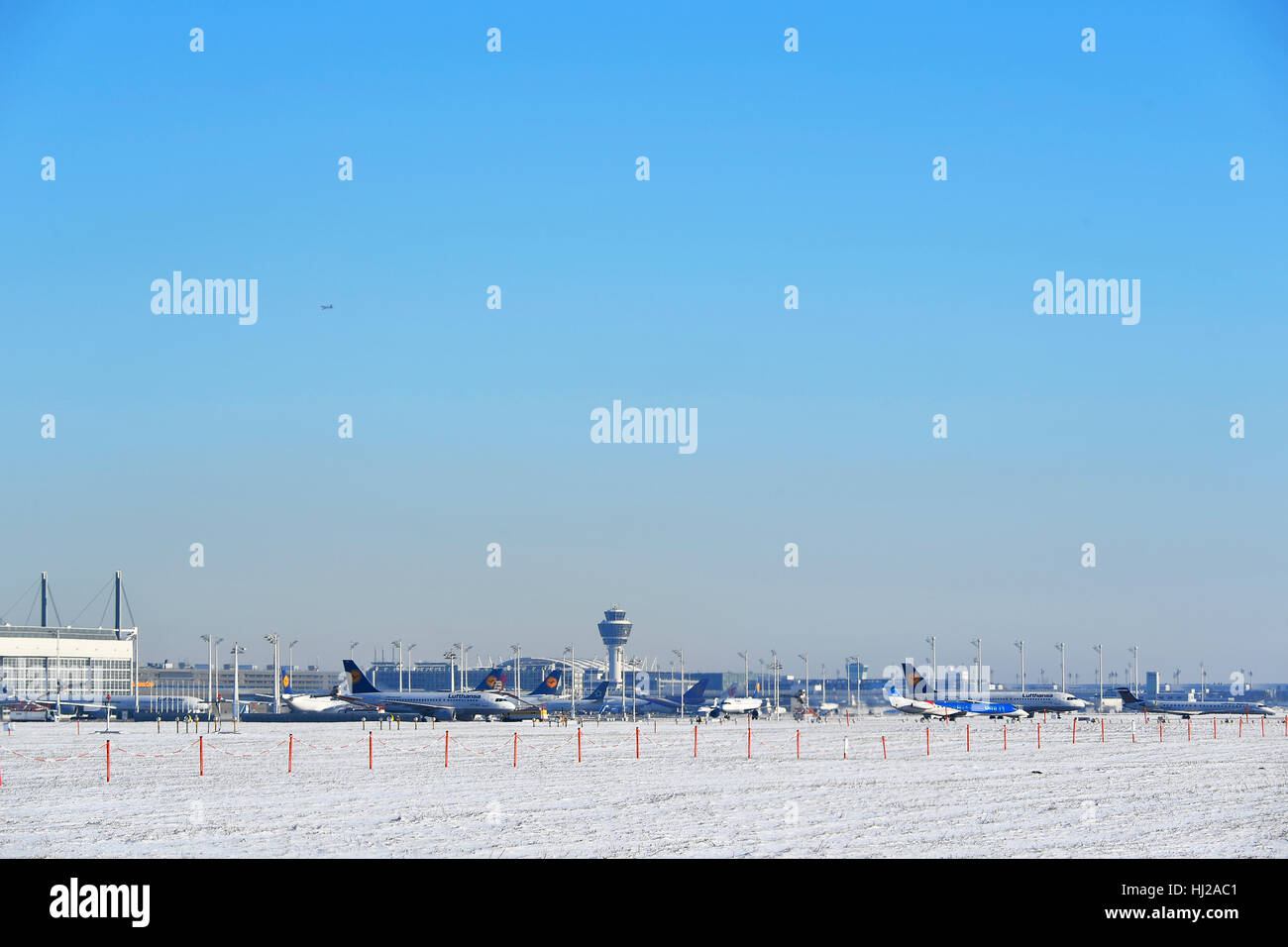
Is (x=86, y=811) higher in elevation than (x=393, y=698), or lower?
higher

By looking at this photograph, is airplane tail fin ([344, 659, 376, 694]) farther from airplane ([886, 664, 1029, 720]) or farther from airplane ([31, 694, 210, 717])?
airplane ([886, 664, 1029, 720])

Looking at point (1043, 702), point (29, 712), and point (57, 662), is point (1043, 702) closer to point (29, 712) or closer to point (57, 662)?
point (29, 712)

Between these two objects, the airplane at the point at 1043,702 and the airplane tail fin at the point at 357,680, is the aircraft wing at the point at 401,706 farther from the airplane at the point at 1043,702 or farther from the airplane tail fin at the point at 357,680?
the airplane at the point at 1043,702

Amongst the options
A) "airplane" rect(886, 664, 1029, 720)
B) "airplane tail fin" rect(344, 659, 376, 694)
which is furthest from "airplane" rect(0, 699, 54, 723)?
"airplane" rect(886, 664, 1029, 720)

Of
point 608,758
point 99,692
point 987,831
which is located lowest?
point 99,692

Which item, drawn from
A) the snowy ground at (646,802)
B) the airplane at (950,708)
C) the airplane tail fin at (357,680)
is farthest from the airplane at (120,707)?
the snowy ground at (646,802)
